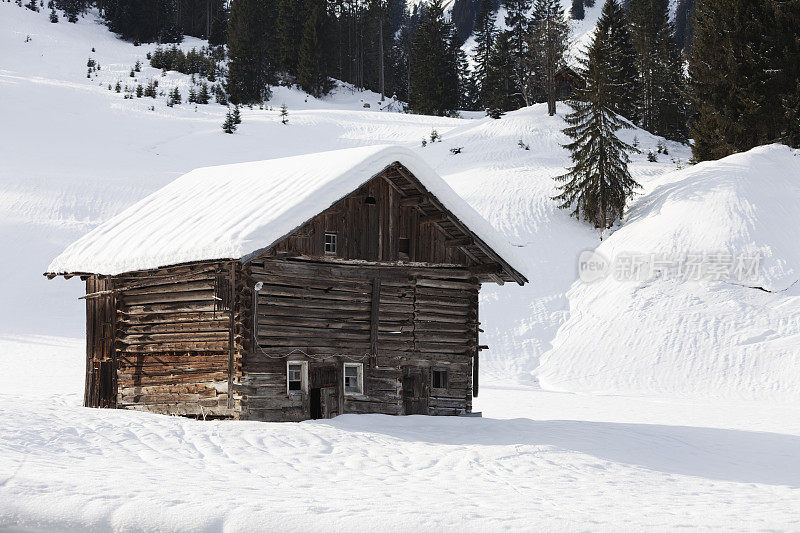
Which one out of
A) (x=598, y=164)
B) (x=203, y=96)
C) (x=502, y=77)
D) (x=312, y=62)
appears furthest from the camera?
(x=502, y=77)

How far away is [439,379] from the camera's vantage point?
22969 millimetres

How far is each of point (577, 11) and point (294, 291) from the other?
133660 millimetres

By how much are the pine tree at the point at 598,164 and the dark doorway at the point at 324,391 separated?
2556cm

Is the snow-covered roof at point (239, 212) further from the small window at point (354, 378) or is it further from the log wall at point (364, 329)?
the small window at point (354, 378)

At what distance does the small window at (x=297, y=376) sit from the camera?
20.4m

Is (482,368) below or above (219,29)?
below

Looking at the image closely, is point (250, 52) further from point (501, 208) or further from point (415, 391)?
point (415, 391)

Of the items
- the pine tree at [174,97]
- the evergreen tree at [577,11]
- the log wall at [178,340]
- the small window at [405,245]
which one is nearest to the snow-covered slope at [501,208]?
the pine tree at [174,97]

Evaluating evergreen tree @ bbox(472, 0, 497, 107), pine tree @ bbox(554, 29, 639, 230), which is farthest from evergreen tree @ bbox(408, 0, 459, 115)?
pine tree @ bbox(554, 29, 639, 230)

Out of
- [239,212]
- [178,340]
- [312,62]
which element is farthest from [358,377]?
[312,62]

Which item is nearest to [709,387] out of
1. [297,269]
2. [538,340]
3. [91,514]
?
[538,340]

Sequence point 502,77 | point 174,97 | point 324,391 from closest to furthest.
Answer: point 324,391 < point 174,97 < point 502,77

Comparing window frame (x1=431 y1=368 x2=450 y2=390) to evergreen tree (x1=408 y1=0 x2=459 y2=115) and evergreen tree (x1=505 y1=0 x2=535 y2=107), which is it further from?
evergreen tree (x1=408 y1=0 x2=459 y2=115)

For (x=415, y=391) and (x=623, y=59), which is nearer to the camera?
(x=415, y=391)
